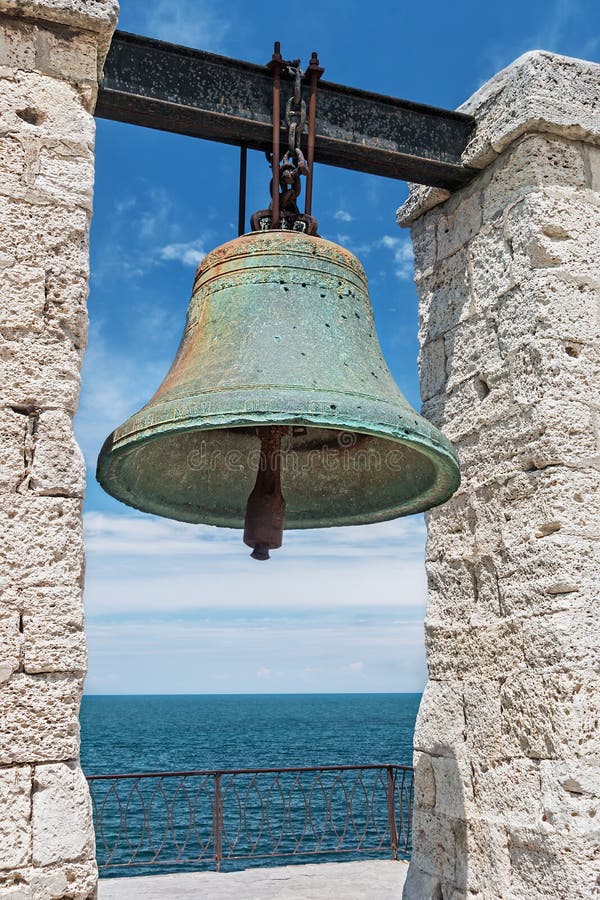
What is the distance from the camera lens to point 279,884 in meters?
6.61

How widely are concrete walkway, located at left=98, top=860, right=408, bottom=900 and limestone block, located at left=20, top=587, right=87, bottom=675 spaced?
14.2ft

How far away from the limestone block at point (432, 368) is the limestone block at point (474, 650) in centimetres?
115

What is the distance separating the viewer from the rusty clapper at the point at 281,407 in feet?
8.66

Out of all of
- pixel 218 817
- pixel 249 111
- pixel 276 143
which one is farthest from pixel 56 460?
pixel 218 817

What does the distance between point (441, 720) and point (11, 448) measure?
228 centimetres

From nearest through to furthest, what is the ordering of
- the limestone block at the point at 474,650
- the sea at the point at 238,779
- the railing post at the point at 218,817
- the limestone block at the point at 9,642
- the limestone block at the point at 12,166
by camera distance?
1. the limestone block at the point at 9,642
2. the limestone block at the point at 12,166
3. the limestone block at the point at 474,650
4. the railing post at the point at 218,817
5. the sea at the point at 238,779

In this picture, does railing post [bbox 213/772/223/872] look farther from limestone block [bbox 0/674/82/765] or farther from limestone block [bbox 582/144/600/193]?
limestone block [bbox 582/144/600/193]

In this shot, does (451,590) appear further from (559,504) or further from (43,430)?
(43,430)

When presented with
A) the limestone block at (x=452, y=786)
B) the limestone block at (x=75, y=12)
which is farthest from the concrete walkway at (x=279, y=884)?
the limestone block at (x=75, y=12)

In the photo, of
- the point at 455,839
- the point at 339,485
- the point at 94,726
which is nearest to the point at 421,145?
the point at 339,485

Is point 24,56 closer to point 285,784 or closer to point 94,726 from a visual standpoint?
point 285,784

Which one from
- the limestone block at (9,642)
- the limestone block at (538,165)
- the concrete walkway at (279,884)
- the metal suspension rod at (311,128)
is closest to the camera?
Result: the limestone block at (9,642)

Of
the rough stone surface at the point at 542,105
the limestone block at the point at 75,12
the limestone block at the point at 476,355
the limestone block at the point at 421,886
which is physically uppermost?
the rough stone surface at the point at 542,105

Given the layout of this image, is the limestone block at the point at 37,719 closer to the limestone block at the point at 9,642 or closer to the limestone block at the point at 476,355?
the limestone block at the point at 9,642
